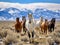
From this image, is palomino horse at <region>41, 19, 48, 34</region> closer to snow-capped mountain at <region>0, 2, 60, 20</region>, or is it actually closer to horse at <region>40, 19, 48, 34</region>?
horse at <region>40, 19, 48, 34</region>

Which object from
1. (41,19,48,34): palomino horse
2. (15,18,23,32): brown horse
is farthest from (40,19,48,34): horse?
(15,18,23,32): brown horse

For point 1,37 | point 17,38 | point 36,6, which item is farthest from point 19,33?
point 36,6

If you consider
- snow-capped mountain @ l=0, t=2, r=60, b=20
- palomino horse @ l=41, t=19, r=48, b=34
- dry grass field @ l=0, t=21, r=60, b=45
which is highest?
snow-capped mountain @ l=0, t=2, r=60, b=20

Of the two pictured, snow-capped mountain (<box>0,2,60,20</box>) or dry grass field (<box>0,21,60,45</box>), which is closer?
dry grass field (<box>0,21,60,45</box>)

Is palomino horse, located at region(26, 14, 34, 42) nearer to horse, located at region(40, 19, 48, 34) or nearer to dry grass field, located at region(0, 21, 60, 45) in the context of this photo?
dry grass field, located at region(0, 21, 60, 45)

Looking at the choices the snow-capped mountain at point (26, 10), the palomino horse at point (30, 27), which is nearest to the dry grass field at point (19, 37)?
the palomino horse at point (30, 27)

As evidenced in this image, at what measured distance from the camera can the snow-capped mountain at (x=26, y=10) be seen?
3.75 m

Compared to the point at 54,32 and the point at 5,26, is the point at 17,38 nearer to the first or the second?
the point at 5,26

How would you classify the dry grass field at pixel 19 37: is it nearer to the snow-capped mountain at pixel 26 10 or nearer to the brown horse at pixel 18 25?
the brown horse at pixel 18 25

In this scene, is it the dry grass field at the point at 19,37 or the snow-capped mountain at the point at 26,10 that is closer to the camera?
the dry grass field at the point at 19,37

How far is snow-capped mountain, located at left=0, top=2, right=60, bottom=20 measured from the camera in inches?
148

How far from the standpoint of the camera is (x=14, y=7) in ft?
12.4

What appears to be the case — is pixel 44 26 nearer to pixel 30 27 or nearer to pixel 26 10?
pixel 30 27

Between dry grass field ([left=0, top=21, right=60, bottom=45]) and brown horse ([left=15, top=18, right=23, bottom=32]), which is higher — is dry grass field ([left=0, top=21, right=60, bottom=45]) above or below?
below
